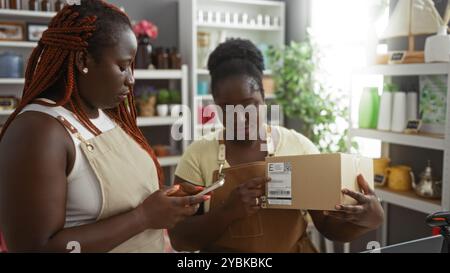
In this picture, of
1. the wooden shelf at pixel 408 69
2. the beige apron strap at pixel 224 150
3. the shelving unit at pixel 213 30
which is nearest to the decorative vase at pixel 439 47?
the wooden shelf at pixel 408 69

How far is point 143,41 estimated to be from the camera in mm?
3420

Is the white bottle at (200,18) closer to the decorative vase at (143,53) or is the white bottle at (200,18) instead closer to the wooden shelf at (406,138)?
the decorative vase at (143,53)

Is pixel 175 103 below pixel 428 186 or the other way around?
the other way around

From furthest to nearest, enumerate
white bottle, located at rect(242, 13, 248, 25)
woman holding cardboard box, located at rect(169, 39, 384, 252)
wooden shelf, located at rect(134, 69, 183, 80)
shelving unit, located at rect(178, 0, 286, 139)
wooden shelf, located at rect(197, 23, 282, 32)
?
white bottle, located at rect(242, 13, 248, 25)
wooden shelf, located at rect(197, 23, 282, 32)
shelving unit, located at rect(178, 0, 286, 139)
wooden shelf, located at rect(134, 69, 183, 80)
woman holding cardboard box, located at rect(169, 39, 384, 252)

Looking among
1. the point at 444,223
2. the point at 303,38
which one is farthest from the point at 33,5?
the point at 444,223

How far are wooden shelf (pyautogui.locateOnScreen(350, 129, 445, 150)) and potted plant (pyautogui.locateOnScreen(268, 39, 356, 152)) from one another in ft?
2.12

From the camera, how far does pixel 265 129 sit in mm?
1387

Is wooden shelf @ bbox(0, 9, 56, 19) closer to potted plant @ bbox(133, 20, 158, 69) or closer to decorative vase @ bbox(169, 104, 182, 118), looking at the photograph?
potted plant @ bbox(133, 20, 158, 69)

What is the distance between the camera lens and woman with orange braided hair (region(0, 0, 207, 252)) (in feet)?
2.44

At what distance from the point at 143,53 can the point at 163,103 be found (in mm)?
433

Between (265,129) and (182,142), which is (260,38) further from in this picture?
(265,129)

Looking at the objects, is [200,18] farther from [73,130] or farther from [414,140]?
[73,130]

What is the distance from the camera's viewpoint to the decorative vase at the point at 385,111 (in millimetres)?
2322

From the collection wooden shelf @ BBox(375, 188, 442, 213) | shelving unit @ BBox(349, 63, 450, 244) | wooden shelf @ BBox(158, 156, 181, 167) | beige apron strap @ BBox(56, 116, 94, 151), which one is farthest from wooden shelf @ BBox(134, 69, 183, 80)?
beige apron strap @ BBox(56, 116, 94, 151)
